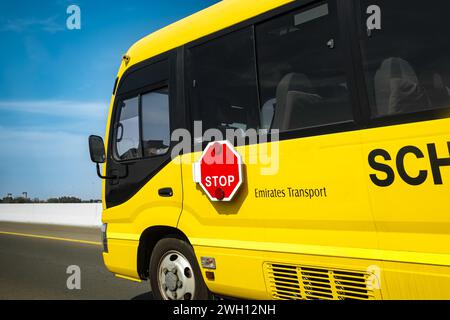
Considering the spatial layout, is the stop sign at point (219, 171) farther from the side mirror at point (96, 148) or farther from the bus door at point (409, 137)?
the side mirror at point (96, 148)

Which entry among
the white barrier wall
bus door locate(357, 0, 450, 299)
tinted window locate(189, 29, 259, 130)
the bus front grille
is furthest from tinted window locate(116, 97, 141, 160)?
the white barrier wall

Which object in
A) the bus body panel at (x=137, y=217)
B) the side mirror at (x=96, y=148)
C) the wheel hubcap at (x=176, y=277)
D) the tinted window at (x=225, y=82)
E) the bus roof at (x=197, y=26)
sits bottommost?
the wheel hubcap at (x=176, y=277)

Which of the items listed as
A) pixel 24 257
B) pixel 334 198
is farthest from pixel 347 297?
pixel 24 257

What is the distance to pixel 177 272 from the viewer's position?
14.3ft

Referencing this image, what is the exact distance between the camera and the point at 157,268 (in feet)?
15.0

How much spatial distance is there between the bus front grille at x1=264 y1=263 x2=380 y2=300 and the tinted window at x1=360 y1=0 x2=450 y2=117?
3.66ft

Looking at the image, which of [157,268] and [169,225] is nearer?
[169,225]

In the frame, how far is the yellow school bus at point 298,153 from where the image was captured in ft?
8.81

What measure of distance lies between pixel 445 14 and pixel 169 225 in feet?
9.43

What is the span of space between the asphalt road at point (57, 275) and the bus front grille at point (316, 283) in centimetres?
282

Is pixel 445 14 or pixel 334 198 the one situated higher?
pixel 445 14

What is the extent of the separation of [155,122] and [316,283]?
2.38 m

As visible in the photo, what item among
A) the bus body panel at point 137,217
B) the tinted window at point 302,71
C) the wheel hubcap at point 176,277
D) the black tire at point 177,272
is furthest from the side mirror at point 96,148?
the tinted window at point 302,71

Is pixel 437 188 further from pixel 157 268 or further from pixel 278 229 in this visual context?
pixel 157 268
